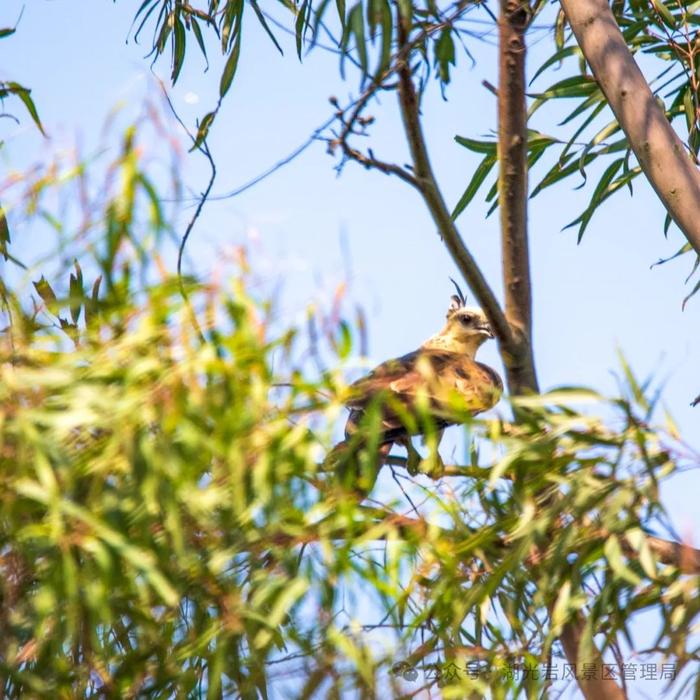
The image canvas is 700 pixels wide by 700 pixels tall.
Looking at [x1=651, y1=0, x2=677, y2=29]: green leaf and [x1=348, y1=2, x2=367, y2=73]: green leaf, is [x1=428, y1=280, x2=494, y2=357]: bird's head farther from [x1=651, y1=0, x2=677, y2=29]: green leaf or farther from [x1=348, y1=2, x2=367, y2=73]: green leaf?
[x1=348, y1=2, x2=367, y2=73]: green leaf

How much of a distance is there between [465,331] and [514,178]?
1.76m

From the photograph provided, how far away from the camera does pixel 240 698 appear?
117 inches

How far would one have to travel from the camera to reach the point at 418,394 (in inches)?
116

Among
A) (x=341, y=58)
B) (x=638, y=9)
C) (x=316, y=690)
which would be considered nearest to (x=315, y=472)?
(x=316, y=690)

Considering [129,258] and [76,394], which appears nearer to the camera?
[76,394]

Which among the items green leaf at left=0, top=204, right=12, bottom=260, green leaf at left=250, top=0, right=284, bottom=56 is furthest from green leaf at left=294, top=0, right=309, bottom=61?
green leaf at left=0, top=204, right=12, bottom=260

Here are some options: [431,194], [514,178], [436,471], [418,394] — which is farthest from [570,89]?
[418,394]

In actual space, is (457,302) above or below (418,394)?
above

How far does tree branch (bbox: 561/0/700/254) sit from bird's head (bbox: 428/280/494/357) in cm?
148

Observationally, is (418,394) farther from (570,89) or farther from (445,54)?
(570,89)

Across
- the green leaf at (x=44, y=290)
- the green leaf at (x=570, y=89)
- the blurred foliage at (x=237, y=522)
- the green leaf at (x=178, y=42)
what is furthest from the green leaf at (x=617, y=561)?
the green leaf at (x=178, y=42)

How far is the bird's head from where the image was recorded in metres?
5.22

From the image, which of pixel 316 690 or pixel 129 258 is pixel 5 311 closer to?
pixel 129 258

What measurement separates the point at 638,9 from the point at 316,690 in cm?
307
